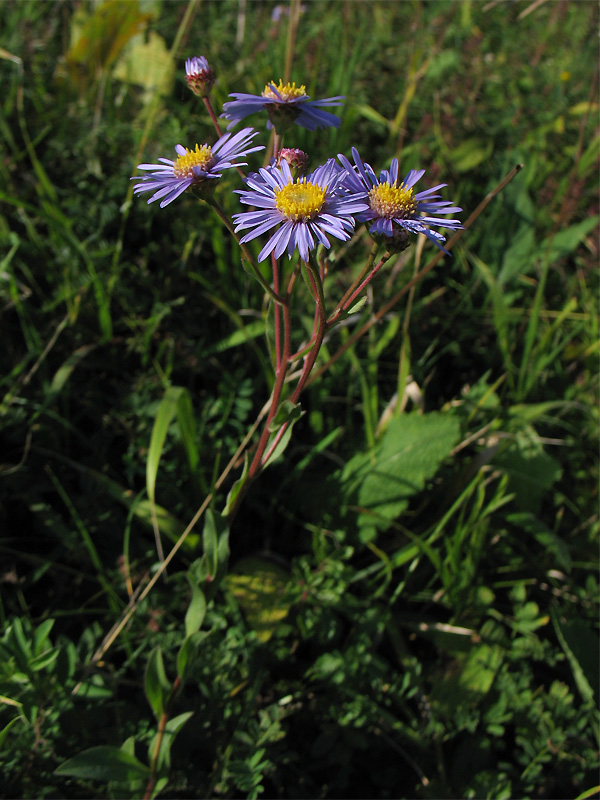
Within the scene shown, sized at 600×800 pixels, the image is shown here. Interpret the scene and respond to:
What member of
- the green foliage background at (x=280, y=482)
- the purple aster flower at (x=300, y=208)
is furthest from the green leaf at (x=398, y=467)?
the purple aster flower at (x=300, y=208)

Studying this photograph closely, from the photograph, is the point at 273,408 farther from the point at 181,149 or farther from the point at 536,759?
the point at 536,759

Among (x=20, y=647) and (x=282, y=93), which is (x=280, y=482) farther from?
(x=282, y=93)

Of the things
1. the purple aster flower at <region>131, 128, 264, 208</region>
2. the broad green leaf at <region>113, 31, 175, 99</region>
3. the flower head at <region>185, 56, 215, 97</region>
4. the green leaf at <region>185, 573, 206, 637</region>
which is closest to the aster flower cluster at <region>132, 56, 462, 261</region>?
the purple aster flower at <region>131, 128, 264, 208</region>

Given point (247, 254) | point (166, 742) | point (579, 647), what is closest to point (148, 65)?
point (247, 254)

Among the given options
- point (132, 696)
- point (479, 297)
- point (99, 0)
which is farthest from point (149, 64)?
point (132, 696)

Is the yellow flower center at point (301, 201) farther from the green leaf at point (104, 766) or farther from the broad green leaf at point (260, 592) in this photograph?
the green leaf at point (104, 766)

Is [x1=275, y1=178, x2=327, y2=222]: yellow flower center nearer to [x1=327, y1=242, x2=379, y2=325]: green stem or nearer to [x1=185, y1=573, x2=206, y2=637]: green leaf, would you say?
[x1=327, y1=242, x2=379, y2=325]: green stem

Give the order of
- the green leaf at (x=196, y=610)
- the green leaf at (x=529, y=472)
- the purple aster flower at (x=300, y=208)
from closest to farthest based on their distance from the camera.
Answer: the purple aster flower at (x=300, y=208), the green leaf at (x=196, y=610), the green leaf at (x=529, y=472)
